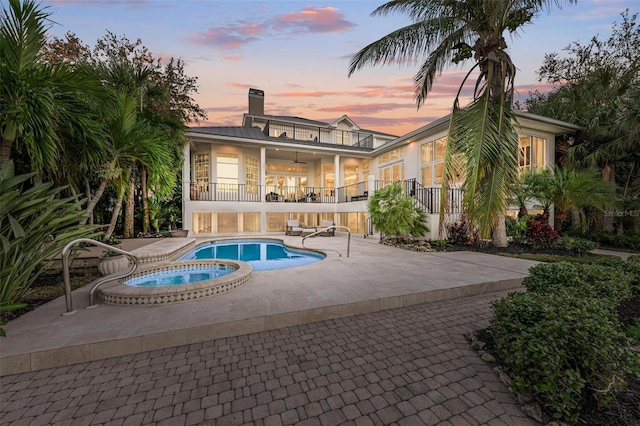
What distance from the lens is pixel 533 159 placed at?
11594 mm

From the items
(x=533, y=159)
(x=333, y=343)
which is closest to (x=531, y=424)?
(x=333, y=343)

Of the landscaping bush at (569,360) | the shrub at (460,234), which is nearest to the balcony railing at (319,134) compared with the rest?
the shrub at (460,234)

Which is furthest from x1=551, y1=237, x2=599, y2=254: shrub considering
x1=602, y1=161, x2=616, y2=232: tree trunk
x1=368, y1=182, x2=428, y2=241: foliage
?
x1=602, y1=161, x2=616, y2=232: tree trunk

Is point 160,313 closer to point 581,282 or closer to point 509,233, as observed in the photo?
point 581,282

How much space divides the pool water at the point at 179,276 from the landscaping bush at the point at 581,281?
582 centimetres

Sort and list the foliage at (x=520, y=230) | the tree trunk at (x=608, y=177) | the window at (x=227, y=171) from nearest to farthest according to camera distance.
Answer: the foliage at (x=520, y=230)
the tree trunk at (x=608, y=177)
the window at (x=227, y=171)

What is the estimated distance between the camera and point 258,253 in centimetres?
1007

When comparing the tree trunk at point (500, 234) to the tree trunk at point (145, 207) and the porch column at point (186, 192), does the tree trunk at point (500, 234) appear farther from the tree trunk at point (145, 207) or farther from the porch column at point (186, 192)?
the tree trunk at point (145, 207)

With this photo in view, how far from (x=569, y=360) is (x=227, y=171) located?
15473 millimetres

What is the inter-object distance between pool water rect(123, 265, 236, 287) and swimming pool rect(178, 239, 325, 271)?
143 centimetres

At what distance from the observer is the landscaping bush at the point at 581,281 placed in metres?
3.01

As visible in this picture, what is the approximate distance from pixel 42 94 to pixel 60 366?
13.0 ft

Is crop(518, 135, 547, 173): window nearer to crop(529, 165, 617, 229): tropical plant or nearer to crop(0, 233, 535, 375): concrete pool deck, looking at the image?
crop(529, 165, 617, 229): tropical plant

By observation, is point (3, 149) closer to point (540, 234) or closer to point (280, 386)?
point (280, 386)
